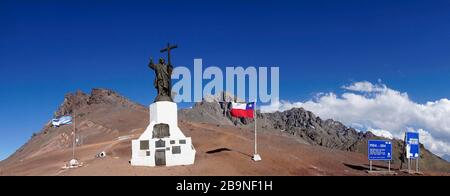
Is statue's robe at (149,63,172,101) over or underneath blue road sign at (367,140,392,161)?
over

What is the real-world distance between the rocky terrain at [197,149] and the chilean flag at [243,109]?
9.50ft

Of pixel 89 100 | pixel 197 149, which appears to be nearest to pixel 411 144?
pixel 197 149

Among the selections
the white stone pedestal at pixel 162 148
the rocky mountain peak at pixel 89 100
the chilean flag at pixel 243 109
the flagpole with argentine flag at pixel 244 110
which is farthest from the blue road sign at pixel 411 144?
the rocky mountain peak at pixel 89 100

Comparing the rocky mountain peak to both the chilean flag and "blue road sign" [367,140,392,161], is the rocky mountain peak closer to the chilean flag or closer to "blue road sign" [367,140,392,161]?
the chilean flag

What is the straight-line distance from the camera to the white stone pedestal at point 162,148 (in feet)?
93.9

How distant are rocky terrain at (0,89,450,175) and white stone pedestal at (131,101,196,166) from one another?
976 millimetres

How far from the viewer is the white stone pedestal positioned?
A: 2861cm

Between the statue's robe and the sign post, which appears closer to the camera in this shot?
the sign post

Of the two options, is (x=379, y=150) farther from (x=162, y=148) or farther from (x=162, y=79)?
(x=162, y=79)

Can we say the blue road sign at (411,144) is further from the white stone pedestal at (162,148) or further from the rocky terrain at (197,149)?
the white stone pedestal at (162,148)

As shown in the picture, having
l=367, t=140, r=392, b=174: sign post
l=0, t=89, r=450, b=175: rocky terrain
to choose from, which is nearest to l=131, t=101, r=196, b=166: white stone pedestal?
l=0, t=89, r=450, b=175: rocky terrain

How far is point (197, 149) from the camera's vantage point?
35.1 m
